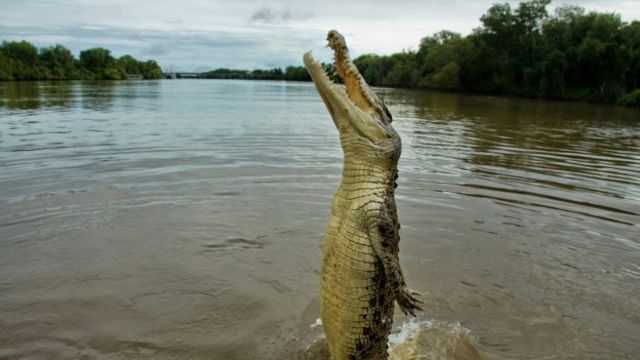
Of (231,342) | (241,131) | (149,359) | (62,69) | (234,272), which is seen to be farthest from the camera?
(62,69)

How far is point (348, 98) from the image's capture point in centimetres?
369

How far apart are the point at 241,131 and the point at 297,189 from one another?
9189 mm

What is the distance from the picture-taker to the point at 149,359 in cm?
449

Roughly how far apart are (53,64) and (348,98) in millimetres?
112650

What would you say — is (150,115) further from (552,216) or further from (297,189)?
(552,216)

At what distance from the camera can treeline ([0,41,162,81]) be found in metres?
82.5

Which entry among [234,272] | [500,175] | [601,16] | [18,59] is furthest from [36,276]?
[18,59]

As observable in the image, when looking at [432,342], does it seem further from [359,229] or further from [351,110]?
[351,110]

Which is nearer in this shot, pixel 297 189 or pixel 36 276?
pixel 36 276

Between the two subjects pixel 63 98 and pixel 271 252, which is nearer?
pixel 271 252

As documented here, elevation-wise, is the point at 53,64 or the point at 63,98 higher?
the point at 53,64

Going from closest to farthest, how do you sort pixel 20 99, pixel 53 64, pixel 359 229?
pixel 359 229, pixel 20 99, pixel 53 64

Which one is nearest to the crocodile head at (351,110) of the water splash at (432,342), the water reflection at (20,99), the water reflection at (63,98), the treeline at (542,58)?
the water splash at (432,342)

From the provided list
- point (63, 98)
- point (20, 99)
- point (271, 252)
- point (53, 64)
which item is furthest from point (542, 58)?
point (53, 64)
